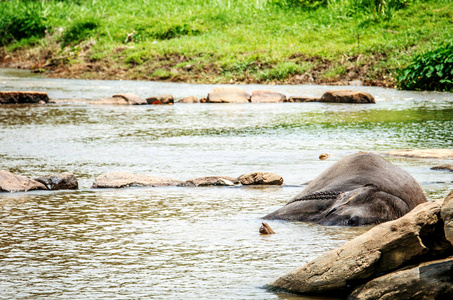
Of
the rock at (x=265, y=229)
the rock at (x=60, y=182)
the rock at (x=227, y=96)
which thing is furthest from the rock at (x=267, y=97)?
the rock at (x=265, y=229)

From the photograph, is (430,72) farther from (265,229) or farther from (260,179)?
(265,229)

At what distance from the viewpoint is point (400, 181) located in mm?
4875

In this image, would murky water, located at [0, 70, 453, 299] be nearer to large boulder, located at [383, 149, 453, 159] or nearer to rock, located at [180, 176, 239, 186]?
rock, located at [180, 176, 239, 186]

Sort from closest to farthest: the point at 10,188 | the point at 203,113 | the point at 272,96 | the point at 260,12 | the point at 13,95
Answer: the point at 10,188 < the point at 203,113 < the point at 13,95 < the point at 272,96 < the point at 260,12

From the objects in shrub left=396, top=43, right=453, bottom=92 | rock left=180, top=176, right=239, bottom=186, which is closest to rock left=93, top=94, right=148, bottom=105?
shrub left=396, top=43, right=453, bottom=92

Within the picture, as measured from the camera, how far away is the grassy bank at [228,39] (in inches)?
770

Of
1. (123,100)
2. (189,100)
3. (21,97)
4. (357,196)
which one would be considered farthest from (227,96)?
(357,196)

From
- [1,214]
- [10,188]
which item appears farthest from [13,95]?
[1,214]

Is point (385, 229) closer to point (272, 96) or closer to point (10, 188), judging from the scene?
point (10, 188)

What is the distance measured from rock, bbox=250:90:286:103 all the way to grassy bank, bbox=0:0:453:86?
377cm

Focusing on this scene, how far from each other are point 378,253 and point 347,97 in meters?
11.9

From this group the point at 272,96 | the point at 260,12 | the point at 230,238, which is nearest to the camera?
the point at 230,238

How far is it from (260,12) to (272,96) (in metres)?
11.1

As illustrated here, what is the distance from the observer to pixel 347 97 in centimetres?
1473
